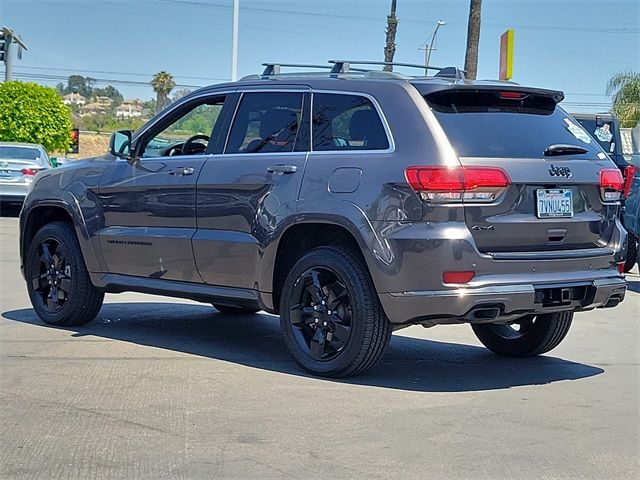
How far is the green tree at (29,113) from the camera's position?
44250 mm

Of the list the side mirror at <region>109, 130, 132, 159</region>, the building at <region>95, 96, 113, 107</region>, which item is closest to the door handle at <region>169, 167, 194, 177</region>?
the side mirror at <region>109, 130, 132, 159</region>

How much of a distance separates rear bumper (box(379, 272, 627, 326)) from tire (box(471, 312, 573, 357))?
34.9 inches

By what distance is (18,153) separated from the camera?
2286 cm

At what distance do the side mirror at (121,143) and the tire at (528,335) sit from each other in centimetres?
300

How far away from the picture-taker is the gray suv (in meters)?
5.97

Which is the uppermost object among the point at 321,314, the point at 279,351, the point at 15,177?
the point at 321,314

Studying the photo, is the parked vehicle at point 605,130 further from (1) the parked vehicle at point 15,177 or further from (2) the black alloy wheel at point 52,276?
(1) the parked vehicle at point 15,177

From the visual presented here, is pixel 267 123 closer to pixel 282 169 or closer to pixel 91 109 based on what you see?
pixel 282 169

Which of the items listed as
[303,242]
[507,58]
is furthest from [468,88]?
[507,58]

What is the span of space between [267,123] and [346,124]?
0.74 metres

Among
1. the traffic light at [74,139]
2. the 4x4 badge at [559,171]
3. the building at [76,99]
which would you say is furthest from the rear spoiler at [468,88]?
the building at [76,99]

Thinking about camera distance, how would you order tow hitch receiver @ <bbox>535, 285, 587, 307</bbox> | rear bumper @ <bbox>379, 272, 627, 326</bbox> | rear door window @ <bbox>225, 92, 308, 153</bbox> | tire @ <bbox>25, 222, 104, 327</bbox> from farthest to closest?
tire @ <bbox>25, 222, 104, 327</bbox> < rear door window @ <bbox>225, 92, 308, 153</bbox> < tow hitch receiver @ <bbox>535, 285, 587, 307</bbox> < rear bumper @ <bbox>379, 272, 627, 326</bbox>

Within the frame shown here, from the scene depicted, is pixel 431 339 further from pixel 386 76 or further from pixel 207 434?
pixel 207 434

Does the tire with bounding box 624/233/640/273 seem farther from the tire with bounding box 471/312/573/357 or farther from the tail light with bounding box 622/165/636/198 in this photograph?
the tire with bounding box 471/312/573/357
